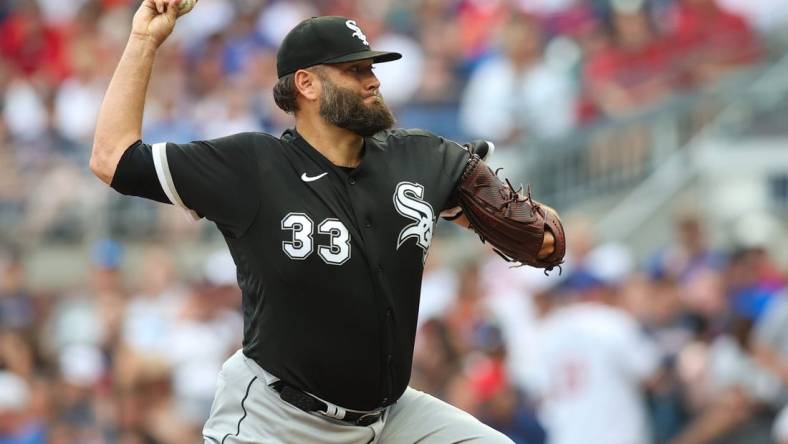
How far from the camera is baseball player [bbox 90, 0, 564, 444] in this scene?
15.0 feet

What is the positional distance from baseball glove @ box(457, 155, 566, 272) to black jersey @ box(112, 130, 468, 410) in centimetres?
21

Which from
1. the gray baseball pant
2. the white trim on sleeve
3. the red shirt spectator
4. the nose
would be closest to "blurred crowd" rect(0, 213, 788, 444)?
the gray baseball pant

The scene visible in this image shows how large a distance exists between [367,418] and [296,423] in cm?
23

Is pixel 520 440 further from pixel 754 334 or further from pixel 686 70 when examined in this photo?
pixel 686 70

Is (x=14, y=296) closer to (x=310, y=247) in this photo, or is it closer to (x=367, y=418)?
(x=367, y=418)

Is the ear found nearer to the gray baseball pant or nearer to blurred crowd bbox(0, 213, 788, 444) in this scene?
the gray baseball pant

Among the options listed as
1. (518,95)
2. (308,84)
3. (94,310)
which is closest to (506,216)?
(308,84)

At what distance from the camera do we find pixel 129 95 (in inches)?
181

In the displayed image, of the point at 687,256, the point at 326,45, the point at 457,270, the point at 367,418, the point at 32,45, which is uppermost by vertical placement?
the point at 326,45

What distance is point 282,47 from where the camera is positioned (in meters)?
4.81

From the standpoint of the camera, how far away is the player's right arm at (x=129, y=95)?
15.0ft

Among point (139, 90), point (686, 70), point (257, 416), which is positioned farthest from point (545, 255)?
point (686, 70)

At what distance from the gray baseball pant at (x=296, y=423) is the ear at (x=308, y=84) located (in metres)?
0.86

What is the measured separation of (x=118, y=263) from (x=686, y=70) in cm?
474
